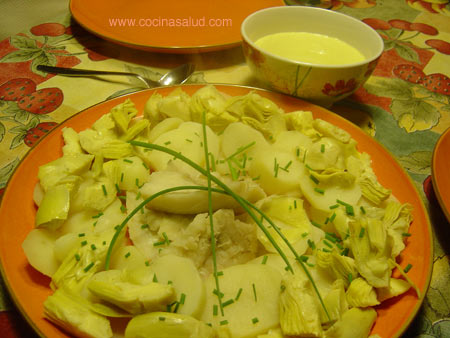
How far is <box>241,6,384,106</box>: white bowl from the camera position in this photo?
1538mm

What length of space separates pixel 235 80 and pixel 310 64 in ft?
1.74

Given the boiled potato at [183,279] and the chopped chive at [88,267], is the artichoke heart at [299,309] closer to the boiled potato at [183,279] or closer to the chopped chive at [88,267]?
the boiled potato at [183,279]

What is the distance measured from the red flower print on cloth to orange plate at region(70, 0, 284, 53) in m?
0.59

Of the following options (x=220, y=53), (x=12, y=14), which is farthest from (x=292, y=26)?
(x=12, y=14)

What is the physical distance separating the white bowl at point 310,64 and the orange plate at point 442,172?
1.39 feet

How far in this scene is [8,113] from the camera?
5.64ft

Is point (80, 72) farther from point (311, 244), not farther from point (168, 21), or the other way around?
point (311, 244)

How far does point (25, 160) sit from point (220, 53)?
4.07ft

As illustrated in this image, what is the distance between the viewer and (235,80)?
196cm

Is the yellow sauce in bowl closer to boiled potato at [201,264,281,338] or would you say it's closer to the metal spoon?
the metal spoon

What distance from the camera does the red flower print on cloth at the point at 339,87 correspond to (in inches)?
61.9

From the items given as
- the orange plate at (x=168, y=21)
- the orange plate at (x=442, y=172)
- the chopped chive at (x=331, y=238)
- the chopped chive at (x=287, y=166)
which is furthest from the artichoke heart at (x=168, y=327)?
the orange plate at (x=168, y=21)

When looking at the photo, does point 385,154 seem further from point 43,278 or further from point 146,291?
point 43,278

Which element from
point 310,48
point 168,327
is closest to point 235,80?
point 310,48
